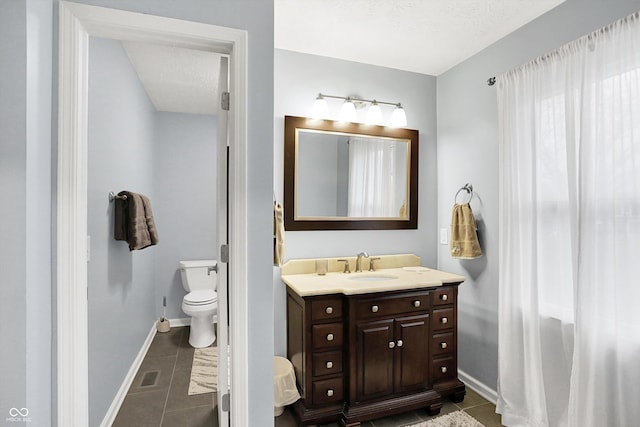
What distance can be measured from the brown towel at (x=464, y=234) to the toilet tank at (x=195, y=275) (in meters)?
2.39

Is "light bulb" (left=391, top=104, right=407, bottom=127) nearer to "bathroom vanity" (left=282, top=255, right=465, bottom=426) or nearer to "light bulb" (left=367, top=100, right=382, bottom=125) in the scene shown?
"light bulb" (left=367, top=100, right=382, bottom=125)

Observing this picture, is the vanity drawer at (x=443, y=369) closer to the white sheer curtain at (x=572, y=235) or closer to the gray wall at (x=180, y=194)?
the white sheer curtain at (x=572, y=235)

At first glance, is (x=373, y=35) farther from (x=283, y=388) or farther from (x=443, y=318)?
(x=283, y=388)

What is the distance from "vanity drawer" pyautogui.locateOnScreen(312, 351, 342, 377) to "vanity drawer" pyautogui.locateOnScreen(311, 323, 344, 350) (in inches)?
1.9

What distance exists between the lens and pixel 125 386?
2.26 metres

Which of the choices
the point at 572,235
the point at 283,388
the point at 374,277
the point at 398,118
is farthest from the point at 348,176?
the point at 283,388

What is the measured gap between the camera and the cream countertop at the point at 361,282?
6.53 ft

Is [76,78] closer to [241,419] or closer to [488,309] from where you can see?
[241,419]

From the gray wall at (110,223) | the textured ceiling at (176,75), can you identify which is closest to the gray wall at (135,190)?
the gray wall at (110,223)

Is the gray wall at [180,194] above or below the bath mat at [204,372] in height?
above

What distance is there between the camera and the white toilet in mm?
2994

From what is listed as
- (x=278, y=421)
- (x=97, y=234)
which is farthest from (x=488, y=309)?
(x=97, y=234)

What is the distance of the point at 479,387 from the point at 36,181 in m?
2.94

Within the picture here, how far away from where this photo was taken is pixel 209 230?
3645mm
